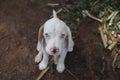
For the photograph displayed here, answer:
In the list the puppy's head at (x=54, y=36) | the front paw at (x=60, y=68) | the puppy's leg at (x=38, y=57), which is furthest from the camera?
the puppy's leg at (x=38, y=57)

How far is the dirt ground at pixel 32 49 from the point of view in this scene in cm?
375

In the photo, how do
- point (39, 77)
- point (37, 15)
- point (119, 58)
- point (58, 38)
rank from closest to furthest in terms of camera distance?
1. point (58, 38)
2. point (39, 77)
3. point (119, 58)
4. point (37, 15)

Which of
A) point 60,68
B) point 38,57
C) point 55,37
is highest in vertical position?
point 55,37

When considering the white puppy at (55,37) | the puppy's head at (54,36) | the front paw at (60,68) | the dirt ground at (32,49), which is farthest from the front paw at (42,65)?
the puppy's head at (54,36)

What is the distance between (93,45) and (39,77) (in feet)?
2.90

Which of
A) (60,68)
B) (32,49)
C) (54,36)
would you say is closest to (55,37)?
(54,36)

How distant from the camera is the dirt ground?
3746 millimetres

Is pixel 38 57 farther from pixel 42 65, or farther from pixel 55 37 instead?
pixel 55 37

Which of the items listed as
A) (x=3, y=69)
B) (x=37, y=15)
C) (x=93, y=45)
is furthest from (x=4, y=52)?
(x=93, y=45)

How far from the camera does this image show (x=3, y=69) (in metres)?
3.75

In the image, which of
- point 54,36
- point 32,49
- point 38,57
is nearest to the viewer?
point 54,36

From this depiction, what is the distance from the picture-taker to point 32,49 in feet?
12.9

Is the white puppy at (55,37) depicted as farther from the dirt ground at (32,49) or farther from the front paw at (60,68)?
the dirt ground at (32,49)

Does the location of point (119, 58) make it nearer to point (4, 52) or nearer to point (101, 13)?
point (101, 13)
